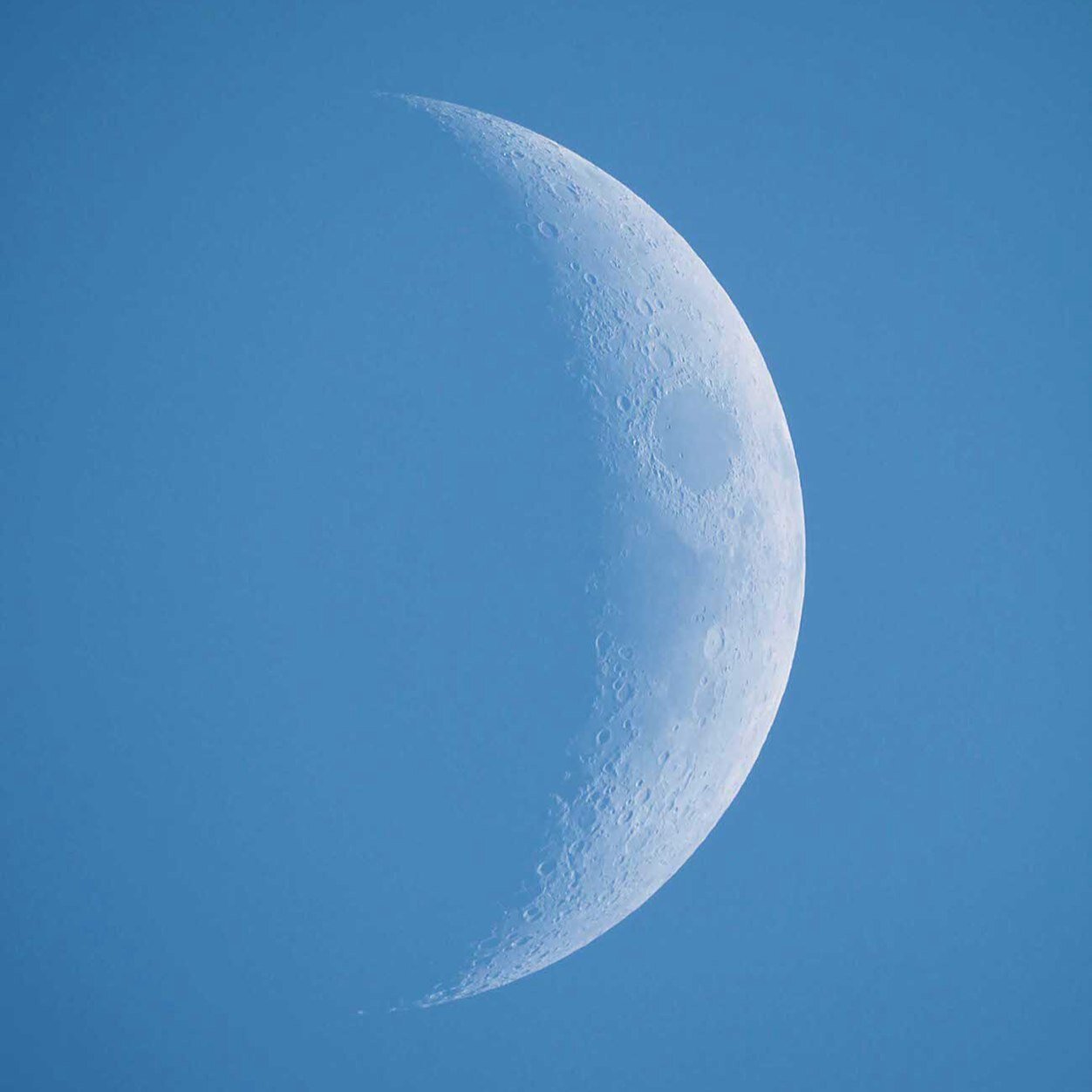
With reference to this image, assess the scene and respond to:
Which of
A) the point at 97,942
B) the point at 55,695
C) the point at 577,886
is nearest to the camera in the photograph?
the point at 55,695

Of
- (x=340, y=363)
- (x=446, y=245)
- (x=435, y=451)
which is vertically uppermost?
(x=446, y=245)

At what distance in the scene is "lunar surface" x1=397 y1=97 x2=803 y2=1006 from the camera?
2.40 meters

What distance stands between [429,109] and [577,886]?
73.1 inches

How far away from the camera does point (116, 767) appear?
2.17 meters

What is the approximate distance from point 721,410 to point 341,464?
941 millimetres

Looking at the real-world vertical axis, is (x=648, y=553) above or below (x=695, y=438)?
below

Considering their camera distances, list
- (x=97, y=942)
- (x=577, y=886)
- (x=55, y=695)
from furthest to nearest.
Result: (x=577, y=886), (x=97, y=942), (x=55, y=695)

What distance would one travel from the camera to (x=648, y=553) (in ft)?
7.88

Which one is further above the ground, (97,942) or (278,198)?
(278,198)

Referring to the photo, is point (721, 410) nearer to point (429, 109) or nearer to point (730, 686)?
point (730, 686)

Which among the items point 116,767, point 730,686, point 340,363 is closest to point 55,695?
point 116,767

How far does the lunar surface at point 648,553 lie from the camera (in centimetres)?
240

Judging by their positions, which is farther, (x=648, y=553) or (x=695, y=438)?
(x=695, y=438)

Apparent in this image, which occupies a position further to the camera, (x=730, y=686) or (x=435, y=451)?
(x=730, y=686)
